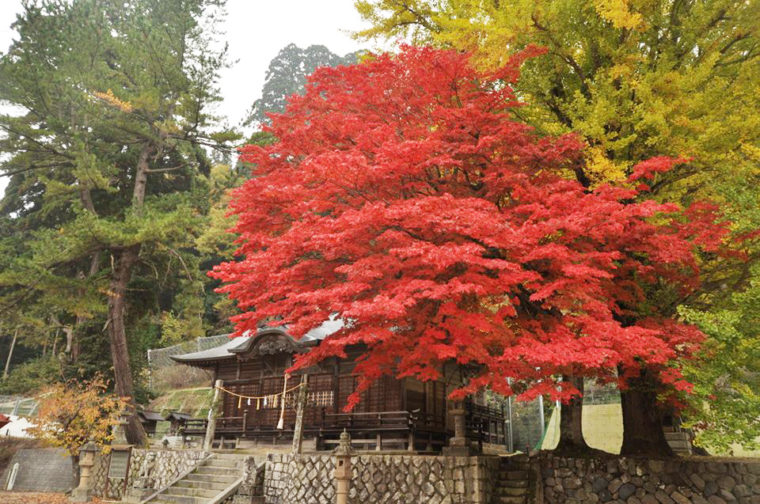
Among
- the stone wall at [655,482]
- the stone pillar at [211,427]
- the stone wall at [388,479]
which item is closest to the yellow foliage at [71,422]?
the stone pillar at [211,427]

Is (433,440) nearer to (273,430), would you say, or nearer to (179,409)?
(273,430)

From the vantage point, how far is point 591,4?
39.3 ft

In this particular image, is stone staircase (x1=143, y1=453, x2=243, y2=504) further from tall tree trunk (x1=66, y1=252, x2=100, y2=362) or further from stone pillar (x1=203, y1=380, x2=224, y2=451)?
tall tree trunk (x1=66, y1=252, x2=100, y2=362)

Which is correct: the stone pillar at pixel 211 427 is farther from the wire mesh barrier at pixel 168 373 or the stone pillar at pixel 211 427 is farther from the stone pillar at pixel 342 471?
the wire mesh barrier at pixel 168 373

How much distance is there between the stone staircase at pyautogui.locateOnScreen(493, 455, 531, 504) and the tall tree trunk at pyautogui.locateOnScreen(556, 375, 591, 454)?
110 centimetres

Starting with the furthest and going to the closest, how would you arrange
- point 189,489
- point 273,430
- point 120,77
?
point 120,77
point 273,430
point 189,489

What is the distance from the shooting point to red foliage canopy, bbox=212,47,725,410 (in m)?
9.54

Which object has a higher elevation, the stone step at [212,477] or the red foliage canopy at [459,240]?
the red foliage canopy at [459,240]

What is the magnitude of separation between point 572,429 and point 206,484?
429 inches

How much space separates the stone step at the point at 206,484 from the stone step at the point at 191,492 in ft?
0.41

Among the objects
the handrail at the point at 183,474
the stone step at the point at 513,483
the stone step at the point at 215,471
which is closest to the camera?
the stone step at the point at 513,483

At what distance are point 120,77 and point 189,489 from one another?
20.9 meters

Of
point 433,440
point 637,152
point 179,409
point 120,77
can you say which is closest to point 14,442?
point 179,409

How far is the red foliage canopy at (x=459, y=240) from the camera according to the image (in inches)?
376
